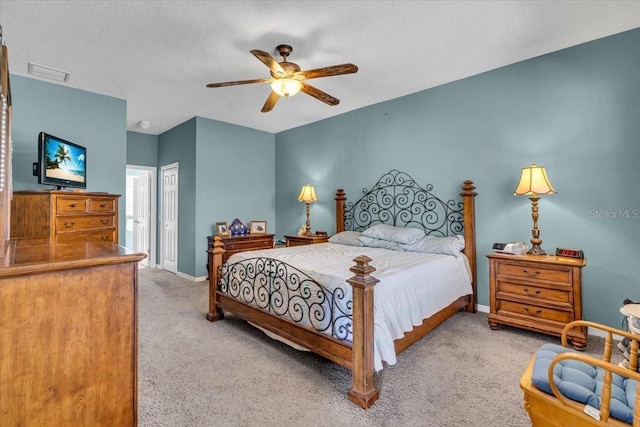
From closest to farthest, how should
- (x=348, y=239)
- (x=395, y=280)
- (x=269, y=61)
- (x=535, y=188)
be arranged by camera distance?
1. (x=395, y=280)
2. (x=269, y=61)
3. (x=535, y=188)
4. (x=348, y=239)

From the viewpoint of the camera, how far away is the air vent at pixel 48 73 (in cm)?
321

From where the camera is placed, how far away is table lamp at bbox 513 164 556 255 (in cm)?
280

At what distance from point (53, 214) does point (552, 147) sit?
16.2ft

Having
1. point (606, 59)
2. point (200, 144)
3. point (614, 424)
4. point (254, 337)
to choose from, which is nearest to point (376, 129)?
point (606, 59)

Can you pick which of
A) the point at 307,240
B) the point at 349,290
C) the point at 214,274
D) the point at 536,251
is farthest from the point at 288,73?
the point at 536,251

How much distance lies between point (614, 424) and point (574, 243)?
235 cm

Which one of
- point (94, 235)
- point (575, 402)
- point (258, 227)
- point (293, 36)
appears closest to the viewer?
point (575, 402)

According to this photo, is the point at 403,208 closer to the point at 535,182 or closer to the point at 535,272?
the point at 535,182

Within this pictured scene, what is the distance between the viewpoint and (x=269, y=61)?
7.80ft

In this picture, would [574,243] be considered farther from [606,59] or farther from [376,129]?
[376,129]

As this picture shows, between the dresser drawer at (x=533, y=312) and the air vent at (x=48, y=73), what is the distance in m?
5.23

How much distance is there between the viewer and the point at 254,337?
2816 millimetres

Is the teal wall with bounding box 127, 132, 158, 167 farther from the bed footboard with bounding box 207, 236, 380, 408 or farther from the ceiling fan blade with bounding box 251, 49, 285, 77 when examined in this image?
the ceiling fan blade with bounding box 251, 49, 285, 77

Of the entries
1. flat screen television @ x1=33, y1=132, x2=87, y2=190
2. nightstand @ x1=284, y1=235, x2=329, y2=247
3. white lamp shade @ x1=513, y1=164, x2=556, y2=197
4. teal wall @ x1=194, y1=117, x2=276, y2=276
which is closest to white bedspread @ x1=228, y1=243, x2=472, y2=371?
white lamp shade @ x1=513, y1=164, x2=556, y2=197
